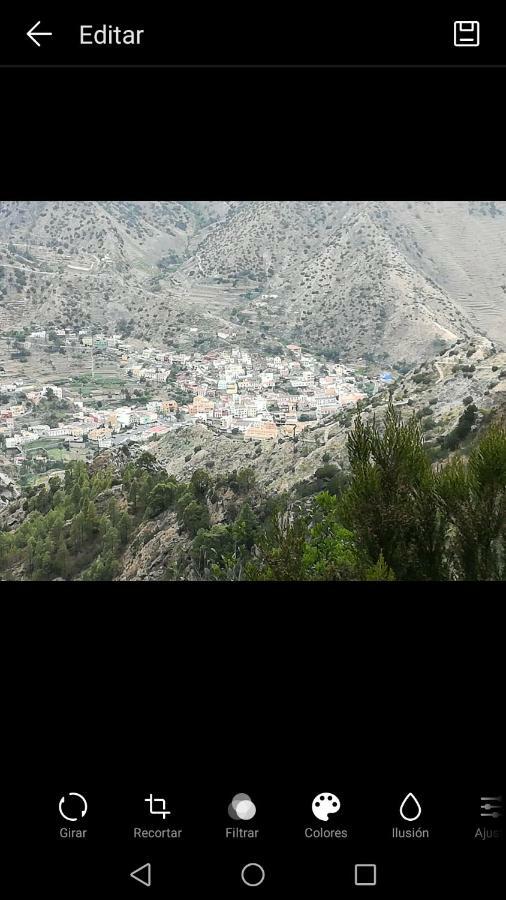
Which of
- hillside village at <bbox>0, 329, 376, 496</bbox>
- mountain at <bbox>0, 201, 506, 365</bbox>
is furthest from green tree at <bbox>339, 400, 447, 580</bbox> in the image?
mountain at <bbox>0, 201, 506, 365</bbox>
